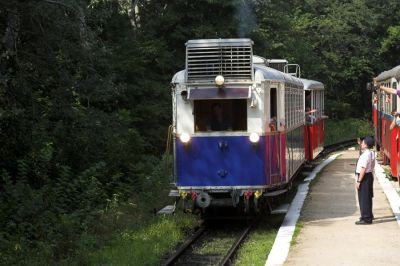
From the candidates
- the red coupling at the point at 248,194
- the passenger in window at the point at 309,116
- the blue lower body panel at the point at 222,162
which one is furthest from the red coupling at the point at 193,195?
the passenger in window at the point at 309,116

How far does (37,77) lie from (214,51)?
11.7 ft

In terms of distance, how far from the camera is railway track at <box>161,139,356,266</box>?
10250mm

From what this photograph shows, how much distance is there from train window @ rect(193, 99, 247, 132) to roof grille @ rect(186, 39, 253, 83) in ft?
1.70

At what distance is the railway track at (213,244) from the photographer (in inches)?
404

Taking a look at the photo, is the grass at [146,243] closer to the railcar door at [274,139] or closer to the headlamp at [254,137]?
the railcar door at [274,139]

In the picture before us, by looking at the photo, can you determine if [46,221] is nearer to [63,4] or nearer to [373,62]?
[63,4]

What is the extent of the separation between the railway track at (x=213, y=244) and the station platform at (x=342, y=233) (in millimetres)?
990

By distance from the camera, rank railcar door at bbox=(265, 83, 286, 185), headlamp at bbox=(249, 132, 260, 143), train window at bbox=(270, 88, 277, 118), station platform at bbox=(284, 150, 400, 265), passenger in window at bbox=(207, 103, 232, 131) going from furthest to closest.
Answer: train window at bbox=(270, 88, 277, 118) → passenger in window at bbox=(207, 103, 232, 131) → railcar door at bbox=(265, 83, 286, 185) → headlamp at bbox=(249, 132, 260, 143) → station platform at bbox=(284, 150, 400, 265)

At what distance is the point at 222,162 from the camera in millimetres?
12062

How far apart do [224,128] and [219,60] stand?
46.8 inches

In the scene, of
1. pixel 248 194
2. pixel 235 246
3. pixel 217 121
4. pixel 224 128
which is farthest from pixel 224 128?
pixel 235 246

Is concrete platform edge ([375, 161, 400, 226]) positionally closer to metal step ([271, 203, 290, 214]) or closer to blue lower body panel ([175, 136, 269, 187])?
metal step ([271, 203, 290, 214])

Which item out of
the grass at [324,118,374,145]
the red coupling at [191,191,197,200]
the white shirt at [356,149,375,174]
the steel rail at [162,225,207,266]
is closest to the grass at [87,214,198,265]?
the steel rail at [162,225,207,266]

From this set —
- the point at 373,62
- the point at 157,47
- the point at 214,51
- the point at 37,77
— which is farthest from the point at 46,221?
the point at 373,62
